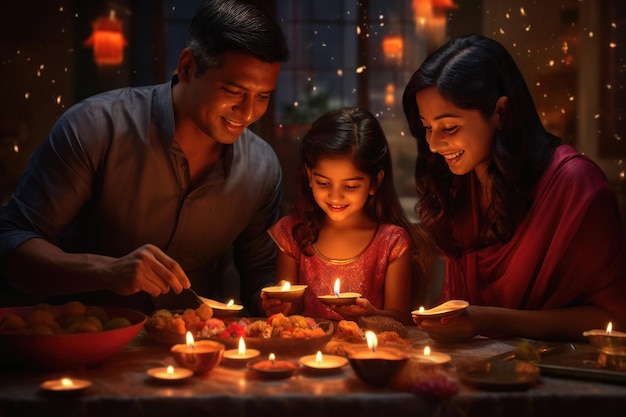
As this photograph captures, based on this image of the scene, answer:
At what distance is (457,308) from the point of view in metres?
2.31

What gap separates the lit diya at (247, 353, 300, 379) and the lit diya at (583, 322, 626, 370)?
0.91 metres

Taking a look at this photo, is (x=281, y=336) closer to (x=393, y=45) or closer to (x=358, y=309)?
(x=358, y=309)

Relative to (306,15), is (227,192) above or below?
below

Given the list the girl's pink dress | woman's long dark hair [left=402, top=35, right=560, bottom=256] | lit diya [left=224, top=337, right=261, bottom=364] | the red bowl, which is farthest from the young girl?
the red bowl

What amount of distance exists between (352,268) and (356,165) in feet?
1.58

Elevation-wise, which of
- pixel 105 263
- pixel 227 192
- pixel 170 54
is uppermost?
pixel 170 54

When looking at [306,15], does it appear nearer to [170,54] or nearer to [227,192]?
[170,54]

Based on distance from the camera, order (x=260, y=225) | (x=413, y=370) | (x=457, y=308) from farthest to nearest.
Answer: (x=260, y=225)
(x=457, y=308)
(x=413, y=370)

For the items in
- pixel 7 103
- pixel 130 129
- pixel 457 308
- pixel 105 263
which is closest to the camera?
pixel 457 308

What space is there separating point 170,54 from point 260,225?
1.64 metres

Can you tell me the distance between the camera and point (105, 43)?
4.56m

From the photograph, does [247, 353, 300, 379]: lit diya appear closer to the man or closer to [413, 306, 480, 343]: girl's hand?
[413, 306, 480, 343]: girl's hand

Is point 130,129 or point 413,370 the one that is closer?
point 413,370

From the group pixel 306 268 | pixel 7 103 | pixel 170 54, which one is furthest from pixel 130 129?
pixel 7 103
